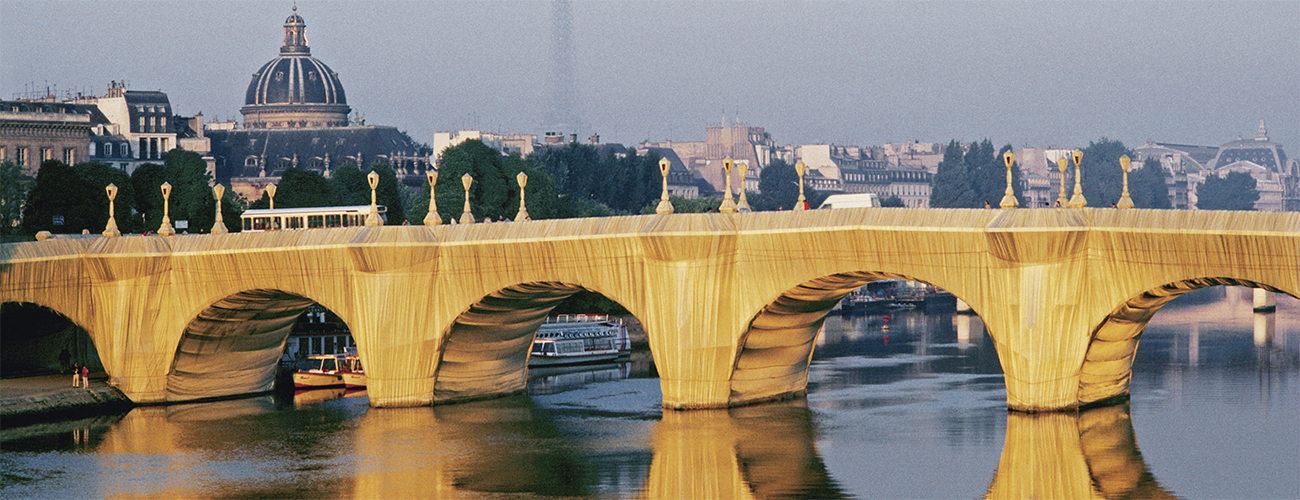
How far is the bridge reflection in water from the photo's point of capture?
53.2 metres

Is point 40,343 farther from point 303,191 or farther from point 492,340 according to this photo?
point 303,191

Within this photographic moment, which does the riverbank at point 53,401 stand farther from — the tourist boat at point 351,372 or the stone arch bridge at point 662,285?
the tourist boat at point 351,372

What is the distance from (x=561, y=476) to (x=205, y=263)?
2398 cm

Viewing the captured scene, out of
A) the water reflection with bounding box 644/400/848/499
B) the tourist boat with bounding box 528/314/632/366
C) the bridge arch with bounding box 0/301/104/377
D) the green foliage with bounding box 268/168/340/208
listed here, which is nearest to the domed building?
the green foliage with bounding box 268/168/340/208

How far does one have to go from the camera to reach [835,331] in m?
125

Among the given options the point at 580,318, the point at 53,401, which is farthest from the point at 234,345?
the point at 580,318

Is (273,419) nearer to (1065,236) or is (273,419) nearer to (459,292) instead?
(459,292)

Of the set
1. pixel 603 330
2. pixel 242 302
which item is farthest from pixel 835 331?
pixel 242 302

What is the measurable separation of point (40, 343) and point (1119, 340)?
50833 mm

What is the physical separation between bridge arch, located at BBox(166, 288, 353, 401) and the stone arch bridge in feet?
0.38

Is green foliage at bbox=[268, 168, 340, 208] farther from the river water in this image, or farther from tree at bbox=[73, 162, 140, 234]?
the river water

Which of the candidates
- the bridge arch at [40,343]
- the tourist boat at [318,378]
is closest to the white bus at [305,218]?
the tourist boat at [318,378]

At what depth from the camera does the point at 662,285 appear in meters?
64.1

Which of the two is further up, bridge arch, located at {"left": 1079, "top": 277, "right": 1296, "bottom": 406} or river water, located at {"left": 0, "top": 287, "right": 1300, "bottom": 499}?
bridge arch, located at {"left": 1079, "top": 277, "right": 1296, "bottom": 406}
